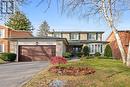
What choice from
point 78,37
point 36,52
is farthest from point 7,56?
point 78,37

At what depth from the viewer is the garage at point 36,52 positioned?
48969 mm

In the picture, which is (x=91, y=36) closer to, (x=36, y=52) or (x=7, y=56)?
(x=36, y=52)

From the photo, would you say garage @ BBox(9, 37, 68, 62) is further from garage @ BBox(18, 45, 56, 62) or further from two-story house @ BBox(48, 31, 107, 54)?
two-story house @ BBox(48, 31, 107, 54)

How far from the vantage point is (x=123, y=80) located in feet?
55.9

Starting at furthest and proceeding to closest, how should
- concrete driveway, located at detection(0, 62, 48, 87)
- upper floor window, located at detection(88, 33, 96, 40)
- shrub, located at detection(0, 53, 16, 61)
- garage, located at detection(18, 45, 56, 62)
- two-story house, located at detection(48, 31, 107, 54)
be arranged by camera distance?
upper floor window, located at detection(88, 33, 96, 40) → two-story house, located at detection(48, 31, 107, 54) → garage, located at detection(18, 45, 56, 62) → shrub, located at detection(0, 53, 16, 61) → concrete driveway, located at detection(0, 62, 48, 87)

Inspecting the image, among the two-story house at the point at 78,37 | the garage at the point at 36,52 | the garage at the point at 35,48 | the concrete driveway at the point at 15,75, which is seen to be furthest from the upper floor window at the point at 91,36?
the concrete driveway at the point at 15,75

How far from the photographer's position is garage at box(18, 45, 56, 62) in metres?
49.0

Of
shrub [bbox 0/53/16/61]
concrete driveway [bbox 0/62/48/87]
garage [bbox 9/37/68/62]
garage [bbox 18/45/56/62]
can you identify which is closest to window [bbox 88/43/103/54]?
garage [bbox 9/37/68/62]

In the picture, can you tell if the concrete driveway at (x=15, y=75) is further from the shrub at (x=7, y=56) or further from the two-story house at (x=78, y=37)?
the two-story house at (x=78, y=37)

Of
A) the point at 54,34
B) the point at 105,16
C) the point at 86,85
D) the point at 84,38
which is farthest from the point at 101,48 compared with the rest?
the point at 86,85

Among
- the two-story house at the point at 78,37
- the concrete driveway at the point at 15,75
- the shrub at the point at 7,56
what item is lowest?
the concrete driveway at the point at 15,75

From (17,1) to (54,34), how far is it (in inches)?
2655

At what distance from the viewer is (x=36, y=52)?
49.1 meters

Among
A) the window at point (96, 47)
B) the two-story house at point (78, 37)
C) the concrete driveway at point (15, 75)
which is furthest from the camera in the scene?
the two-story house at point (78, 37)
